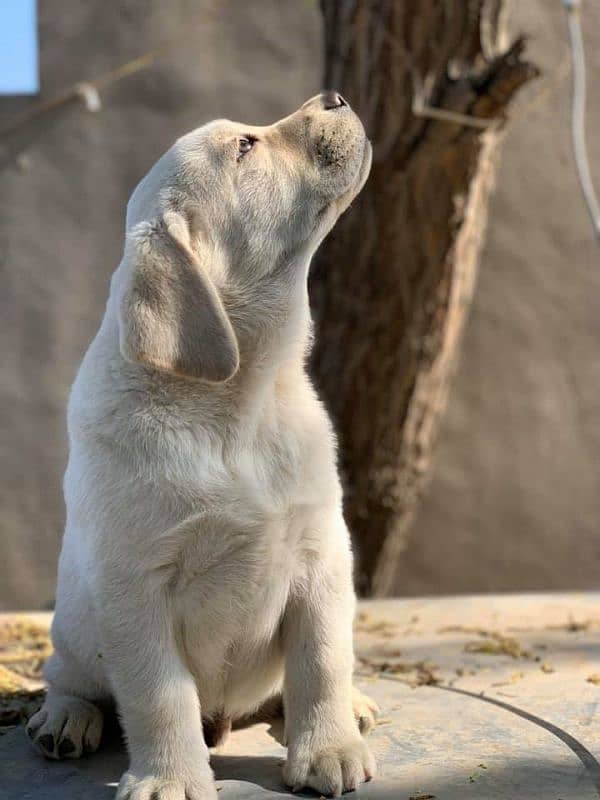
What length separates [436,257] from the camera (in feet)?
16.0

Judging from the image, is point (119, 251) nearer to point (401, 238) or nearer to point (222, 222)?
point (401, 238)

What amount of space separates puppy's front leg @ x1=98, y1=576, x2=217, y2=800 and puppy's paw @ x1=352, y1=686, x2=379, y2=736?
1.71ft

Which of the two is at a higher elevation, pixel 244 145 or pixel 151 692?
pixel 244 145

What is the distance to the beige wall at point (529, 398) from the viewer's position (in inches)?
239

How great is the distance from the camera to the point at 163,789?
2.14 meters

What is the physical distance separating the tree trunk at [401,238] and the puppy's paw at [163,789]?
298 centimetres

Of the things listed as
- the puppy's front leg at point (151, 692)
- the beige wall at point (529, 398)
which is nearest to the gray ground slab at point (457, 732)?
the puppy's front leg at point (151, 692)

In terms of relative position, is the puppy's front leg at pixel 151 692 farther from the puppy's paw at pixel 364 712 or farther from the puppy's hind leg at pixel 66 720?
the puppy's paw at pixel 364 712

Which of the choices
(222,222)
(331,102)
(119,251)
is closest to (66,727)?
(222,222)

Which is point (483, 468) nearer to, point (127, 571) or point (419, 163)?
point (419, 163)

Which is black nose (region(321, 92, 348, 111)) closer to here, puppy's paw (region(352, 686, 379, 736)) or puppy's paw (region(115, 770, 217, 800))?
puppy's paw (region(352, 686, 379, 736))

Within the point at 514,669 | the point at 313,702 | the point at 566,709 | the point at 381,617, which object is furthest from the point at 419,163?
the point at 313,702

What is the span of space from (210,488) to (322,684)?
50 cm

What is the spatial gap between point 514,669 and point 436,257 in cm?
218
